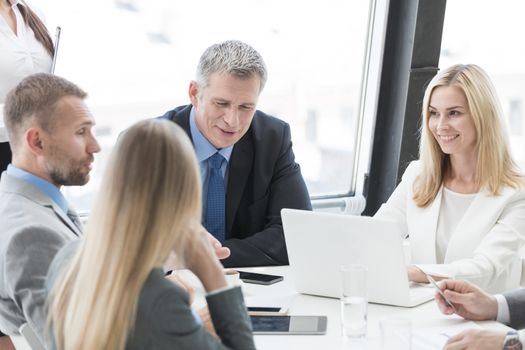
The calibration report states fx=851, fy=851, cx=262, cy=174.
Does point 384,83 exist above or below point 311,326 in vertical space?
above

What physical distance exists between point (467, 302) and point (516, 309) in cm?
20

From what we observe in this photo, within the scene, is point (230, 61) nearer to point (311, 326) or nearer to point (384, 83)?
point (311, 326)

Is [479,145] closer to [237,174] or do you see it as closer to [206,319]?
[237,174]

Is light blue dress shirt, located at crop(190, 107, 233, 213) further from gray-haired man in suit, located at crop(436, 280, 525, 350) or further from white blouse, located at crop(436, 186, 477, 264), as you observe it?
gray-haired man in suit, located at crop(436, 280, 525, 350)

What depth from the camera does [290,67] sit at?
16.8 ft

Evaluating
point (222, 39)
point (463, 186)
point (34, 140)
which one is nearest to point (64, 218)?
point (34, 140)

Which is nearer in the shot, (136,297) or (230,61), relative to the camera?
(136,297)

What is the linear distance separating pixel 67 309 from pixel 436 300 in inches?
45.7

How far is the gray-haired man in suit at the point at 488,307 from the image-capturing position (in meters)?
2.15

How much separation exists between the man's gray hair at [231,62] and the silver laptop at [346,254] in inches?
35.7

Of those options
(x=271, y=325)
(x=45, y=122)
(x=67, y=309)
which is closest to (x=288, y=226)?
(x=271, y=325)

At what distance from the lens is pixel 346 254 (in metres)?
2.51

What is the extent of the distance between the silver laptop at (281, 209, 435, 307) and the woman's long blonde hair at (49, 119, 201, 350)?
86 centimetres

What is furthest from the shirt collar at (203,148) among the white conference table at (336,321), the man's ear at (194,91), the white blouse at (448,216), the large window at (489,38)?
the large window at (489,38)
